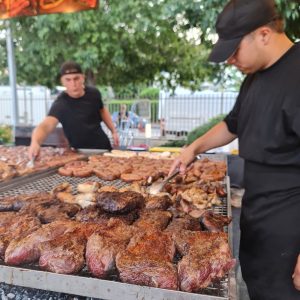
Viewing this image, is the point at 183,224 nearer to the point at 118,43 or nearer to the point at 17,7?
the point at 17,7

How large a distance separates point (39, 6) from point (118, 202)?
3676 mm

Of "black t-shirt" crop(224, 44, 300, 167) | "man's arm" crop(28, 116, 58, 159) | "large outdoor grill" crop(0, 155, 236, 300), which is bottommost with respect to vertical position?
"large outdoor grill" crop(0, 155, 236, 300)

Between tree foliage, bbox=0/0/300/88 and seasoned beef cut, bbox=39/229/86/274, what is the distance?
533cm

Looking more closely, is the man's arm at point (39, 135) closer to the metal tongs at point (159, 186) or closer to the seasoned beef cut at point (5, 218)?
the metal tongs at point (159, 186)

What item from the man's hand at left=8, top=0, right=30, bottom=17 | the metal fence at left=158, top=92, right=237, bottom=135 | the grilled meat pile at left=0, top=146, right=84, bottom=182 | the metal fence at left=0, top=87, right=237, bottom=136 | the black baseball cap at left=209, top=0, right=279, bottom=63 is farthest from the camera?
the metal fence at left=158, top=92, right=237, bottom=135

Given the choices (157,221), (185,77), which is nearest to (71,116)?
(157,221)

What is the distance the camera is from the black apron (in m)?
2.06

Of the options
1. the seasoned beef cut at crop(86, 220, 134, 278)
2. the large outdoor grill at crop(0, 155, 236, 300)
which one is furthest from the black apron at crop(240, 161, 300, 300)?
the seasoned beef cut at crop(86, 220, 134, 278)

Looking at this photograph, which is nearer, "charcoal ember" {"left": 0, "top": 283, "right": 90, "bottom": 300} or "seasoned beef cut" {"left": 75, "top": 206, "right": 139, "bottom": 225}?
"charcoal ember" {"left": 0, "top": 283, "right": 90, "bottom": 300}

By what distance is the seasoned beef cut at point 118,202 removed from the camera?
2.18 m

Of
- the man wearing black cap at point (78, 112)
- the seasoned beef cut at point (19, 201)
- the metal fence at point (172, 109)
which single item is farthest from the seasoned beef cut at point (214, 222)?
the metal fence at point (172, 109)

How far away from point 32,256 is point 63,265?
0.22m

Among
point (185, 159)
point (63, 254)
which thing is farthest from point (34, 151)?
point (63, 254)

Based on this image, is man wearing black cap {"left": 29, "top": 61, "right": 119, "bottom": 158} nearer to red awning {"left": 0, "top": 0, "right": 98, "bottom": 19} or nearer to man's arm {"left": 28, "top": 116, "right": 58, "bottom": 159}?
man's arm {"left": 28, "top": 116, "right": 58, "bottom": 159}
